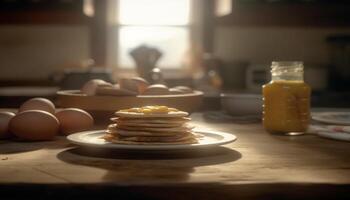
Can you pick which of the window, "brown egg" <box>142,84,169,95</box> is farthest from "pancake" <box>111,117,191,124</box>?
the window

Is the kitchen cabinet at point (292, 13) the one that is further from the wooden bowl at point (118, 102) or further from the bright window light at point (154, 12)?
the wooden bowl at point (118, 102)

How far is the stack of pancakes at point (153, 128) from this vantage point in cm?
108

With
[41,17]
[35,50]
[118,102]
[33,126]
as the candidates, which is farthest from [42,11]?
[33,126]

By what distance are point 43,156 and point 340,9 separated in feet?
12.7

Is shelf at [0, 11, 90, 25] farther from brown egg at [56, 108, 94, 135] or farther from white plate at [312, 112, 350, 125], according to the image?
brown egg at [56, 108, 94, 135]

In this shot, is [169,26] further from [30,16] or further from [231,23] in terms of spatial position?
[30,16]

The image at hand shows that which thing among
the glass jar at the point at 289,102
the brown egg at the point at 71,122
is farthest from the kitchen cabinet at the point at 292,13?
the brown egg at the point at 71,122

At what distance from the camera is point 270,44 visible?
4844 mm

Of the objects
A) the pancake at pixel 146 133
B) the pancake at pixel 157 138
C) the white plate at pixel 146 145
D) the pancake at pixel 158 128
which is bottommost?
the white plate at pixel 146 145

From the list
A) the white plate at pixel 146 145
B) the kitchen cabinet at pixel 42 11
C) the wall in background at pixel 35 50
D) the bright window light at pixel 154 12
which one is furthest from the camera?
the bright window light at pixel 154 12

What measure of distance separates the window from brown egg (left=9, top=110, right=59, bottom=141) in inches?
144

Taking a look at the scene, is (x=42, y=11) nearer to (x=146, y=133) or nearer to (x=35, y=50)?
(x=35, y=50)

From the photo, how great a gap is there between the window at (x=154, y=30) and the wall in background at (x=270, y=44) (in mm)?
309

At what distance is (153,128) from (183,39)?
13.0 ft
